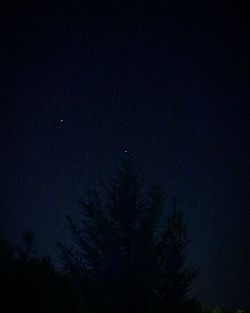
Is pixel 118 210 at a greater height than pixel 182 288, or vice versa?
pixel 118 210

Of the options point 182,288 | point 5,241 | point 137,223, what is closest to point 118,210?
point 137,223

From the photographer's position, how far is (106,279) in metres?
10.7

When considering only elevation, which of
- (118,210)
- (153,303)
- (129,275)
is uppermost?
(118,210)

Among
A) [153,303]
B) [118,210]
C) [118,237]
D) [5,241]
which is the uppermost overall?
[118,210]

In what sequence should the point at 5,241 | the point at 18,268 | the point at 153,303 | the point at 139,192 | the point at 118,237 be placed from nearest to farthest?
the point at 18,268 → the point at 5,241 → the point at 153,303 → the point at 118,237 → the point at 139,192

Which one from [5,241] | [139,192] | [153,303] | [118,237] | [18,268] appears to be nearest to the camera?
[18,268]

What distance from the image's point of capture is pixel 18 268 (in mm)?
4848

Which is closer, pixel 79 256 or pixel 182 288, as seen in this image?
pixel 182 288

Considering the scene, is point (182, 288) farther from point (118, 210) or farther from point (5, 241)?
point (5, 241)

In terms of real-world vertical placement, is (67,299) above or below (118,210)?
below

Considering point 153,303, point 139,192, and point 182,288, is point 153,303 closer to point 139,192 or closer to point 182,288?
point 182,288

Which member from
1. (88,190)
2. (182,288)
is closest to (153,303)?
(182,288)

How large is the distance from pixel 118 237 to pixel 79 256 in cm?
120

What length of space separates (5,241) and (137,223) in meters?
6.65
